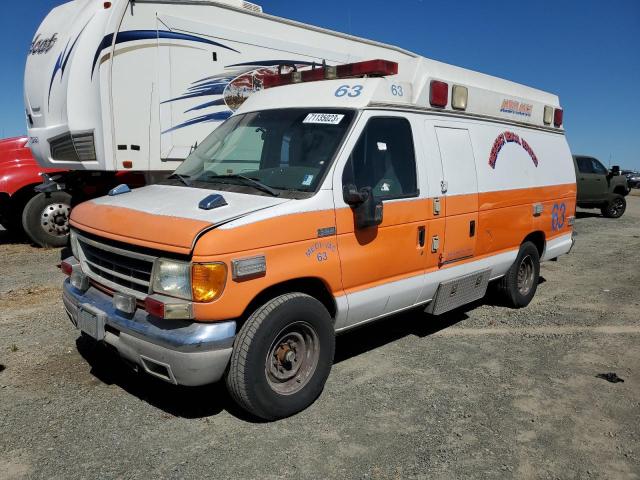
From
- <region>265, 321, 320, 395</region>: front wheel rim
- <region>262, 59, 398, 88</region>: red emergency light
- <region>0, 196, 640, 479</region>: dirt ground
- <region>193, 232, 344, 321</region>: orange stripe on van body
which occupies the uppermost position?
<region>262, 59, 398, 88</region>: red emergency light

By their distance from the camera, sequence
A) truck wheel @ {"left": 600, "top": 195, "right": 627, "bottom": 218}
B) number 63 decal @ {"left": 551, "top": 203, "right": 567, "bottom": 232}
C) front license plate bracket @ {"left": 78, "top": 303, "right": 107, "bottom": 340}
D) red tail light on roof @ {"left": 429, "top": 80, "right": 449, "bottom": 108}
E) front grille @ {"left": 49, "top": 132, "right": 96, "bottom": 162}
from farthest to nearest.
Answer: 1. truck wheel @ {"left": 600, "top": 195, "right": 627, "bottom": 218}
2. front grille @ {"left": 49, "top": 132, "right": 96, "bottom": 162}
3. number 63 decal @ {"left": 551, "top": 203, "right": 567, "bottom": 232}
4. red tail light on roof @ {"left": 429, "top": 80, "right": 449, "bottom": 108}
5. front license plate bracket @ {"left": 78, "top": 303, "right": 107, "bottom": 340}

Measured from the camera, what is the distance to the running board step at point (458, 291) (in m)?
5.01

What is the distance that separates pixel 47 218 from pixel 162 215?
22.5ft

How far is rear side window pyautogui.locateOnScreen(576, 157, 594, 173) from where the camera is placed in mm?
16594

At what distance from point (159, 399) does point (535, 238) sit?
4.67 metres

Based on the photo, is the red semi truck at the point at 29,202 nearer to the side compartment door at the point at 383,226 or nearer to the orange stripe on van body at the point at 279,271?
the side compartment door at the point at 383,226

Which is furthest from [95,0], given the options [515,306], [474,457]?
[474,457]

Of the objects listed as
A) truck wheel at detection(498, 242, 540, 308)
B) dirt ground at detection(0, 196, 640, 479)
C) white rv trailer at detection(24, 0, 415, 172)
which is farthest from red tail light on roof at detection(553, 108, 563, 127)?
dirt ground at detection(0, 196, 640, 479)

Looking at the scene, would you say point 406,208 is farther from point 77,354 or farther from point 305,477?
point 77,354

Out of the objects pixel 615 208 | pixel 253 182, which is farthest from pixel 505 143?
pixel 615 208

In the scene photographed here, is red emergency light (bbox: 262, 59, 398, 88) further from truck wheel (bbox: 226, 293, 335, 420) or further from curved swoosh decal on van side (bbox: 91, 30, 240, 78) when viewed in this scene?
curved swoosh decal on van side (bbox: 91, 30, 240, 78)

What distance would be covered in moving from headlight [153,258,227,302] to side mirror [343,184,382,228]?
1.12m

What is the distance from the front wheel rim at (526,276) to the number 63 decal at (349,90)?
328 cm

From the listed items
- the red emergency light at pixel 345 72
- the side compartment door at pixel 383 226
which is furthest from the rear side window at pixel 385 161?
the red emergency light at pixel 345 72
